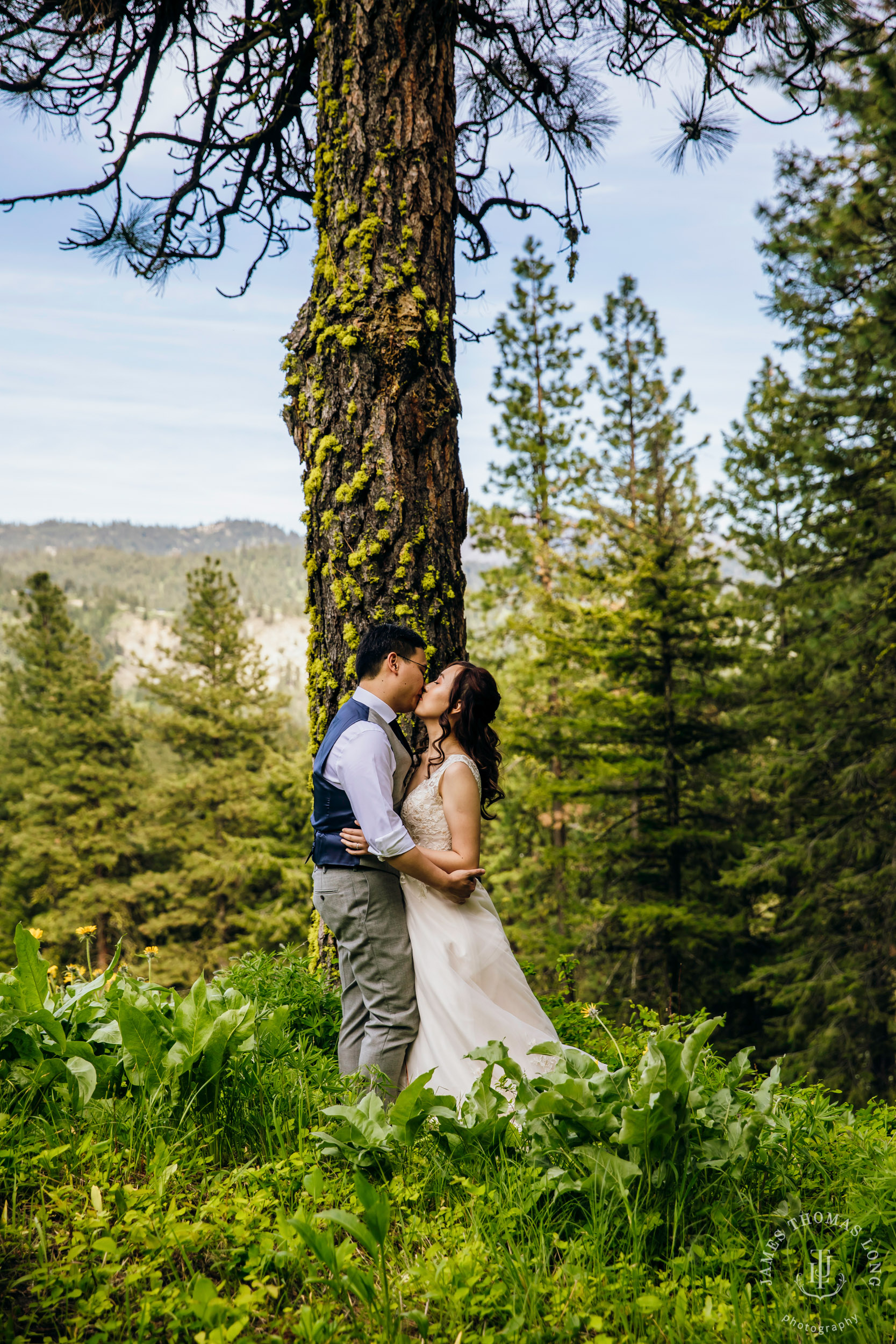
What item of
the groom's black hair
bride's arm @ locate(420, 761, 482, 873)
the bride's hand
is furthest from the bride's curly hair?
the bride's hand

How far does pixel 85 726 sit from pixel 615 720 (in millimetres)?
17460

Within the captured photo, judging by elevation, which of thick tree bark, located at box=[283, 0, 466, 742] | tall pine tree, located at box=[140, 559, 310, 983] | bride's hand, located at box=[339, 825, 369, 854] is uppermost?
thick tree bark, located at box=[283, 0, 466, 742]

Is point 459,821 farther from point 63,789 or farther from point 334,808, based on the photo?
point 63,789

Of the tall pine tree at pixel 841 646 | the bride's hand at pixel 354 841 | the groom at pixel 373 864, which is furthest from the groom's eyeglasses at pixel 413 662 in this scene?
the tall pine tree at pixel 841 646

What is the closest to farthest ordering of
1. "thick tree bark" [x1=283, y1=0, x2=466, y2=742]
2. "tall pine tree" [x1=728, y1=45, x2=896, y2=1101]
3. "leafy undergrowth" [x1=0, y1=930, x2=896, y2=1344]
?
"leafy undergrowth" [x1=0, y1=930, x2=896, y2=1344]
"thick tree bark" [x1=283, y1=0, x2=466, y2=742]
"tall pine tree" [x1=728, y1=45, x2=896, y2=1101]

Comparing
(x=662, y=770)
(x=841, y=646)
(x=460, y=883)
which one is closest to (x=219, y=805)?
(x=662, y=770)

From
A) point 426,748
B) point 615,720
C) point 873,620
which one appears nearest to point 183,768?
point 615,720

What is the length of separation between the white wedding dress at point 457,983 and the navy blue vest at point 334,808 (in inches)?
11.4

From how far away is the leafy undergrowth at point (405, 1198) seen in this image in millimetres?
1732

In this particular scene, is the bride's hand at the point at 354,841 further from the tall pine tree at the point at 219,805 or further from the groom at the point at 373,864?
the tall pine tree at the point at 219,805

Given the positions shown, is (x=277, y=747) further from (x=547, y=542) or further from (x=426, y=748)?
(x=426, y=748)

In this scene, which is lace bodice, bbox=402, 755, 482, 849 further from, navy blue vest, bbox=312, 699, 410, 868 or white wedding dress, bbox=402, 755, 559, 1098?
navy blue vest, bbox=312, 699, 410, 868

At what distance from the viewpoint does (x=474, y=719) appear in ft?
11.1

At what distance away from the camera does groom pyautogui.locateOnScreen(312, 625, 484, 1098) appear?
2965 millimetres
